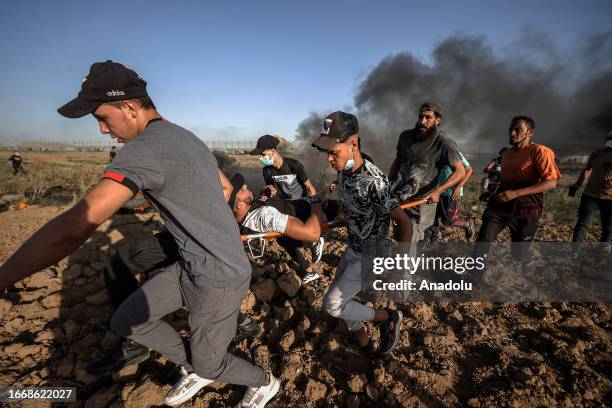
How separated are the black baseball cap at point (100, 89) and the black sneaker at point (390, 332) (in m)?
2.43

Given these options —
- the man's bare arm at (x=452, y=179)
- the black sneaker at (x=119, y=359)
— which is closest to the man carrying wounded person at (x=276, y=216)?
the black sneaker at (x=119, y=359)

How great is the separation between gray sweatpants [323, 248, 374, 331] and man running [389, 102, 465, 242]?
1.34 metres

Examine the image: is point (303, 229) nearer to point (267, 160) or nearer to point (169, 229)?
point (169, 229)

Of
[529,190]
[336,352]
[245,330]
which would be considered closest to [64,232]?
[245,330]

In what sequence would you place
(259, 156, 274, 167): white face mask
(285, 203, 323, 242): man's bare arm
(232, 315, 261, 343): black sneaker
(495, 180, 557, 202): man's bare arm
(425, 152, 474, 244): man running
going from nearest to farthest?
1. (285, 203, 323, 242): man's bare arm
2. (232, 315, 261, 343): black sneaker
3. (495, 180, 557, 202): man's bare arm
4. (425, 152, 474, 244): man running
5. (259, 156, 274, 167): white face mask

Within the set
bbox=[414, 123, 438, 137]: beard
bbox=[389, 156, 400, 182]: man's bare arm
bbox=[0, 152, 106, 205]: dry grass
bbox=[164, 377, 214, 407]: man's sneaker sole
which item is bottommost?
bbox=[164, 377, 214, 407]: man's sneaker sole

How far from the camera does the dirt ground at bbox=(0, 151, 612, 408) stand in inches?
86.3

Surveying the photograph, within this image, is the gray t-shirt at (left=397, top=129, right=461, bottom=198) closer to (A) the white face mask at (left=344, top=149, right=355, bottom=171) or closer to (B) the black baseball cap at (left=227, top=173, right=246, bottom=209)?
(A) the white face mask at (left=344, top=149, right=355, bottom=171)

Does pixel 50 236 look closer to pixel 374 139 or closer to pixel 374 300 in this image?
pixel 374 300

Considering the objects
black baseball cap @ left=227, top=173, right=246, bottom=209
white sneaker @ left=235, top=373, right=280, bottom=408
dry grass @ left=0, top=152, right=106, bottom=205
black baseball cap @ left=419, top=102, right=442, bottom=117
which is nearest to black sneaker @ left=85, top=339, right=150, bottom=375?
white sneaker @ left=235, top=373, right=280, bottom=408

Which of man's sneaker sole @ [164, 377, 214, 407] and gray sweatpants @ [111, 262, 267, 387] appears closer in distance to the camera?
gray sweatpants @ [111, 262, 267, 387]

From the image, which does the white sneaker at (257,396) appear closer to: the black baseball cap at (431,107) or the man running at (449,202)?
the man running at (449,202)

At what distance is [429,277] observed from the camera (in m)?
3.98

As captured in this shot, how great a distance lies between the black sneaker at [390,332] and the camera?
2.53 meters
